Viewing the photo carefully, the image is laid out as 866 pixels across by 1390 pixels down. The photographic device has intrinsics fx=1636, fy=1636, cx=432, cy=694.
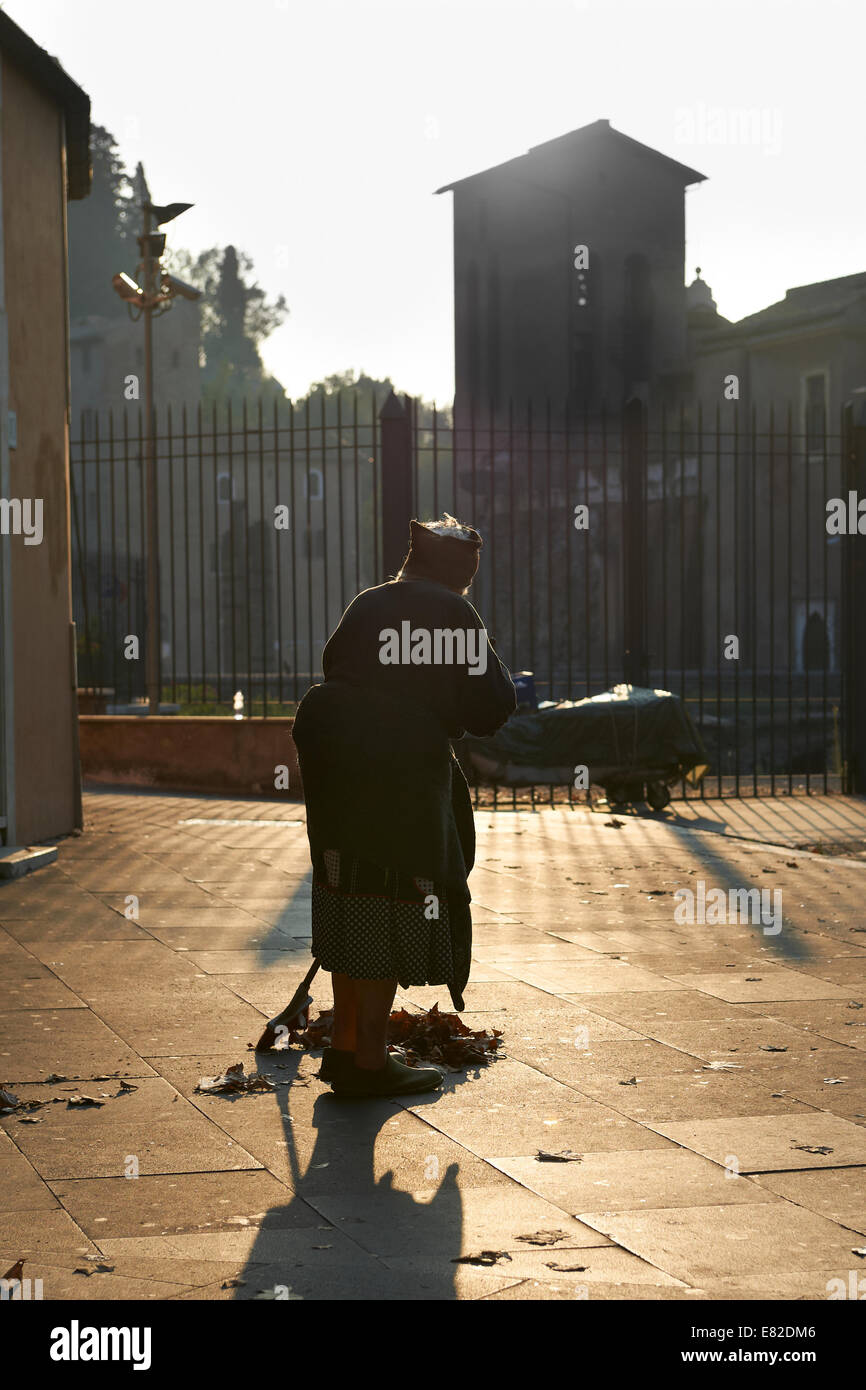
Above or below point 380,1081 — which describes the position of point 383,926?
above

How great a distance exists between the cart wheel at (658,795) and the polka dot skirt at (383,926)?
31.3 ft

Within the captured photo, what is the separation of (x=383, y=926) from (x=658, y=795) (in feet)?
31.8

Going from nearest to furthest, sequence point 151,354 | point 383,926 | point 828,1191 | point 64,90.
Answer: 1. point 828,1191
2. point 383,926
3. point 64,90
4. point 151,354

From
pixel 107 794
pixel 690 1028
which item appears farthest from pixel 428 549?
pixel 107 794

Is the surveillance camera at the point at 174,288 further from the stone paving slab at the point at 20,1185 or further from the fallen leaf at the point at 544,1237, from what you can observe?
the fallen leaf at the point at 544,1237

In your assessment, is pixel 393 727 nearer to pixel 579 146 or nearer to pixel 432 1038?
pixel 432 1038

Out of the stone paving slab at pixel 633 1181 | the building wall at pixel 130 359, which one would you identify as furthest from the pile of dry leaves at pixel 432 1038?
the building wall at pixel 130 359

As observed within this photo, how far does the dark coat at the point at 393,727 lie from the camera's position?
5.06 meters

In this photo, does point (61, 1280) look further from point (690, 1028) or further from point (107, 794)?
point (107, 794)

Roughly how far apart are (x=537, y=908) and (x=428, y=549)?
3.89 m

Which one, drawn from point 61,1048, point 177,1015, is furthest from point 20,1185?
point 177,1015

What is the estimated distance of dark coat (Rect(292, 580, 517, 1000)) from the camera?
16.6 ft

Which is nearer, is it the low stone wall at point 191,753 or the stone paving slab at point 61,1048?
the stone paving slab at point 61,1048

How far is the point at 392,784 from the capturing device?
507 centimetres
